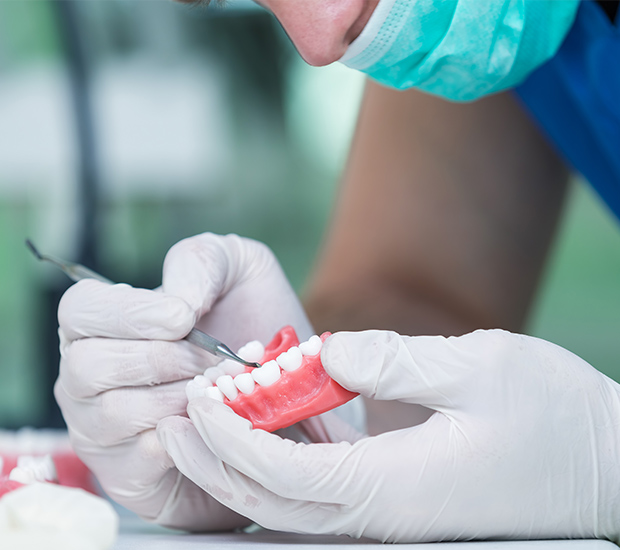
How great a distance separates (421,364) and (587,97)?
714 mm

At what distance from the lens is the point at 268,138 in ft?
13.4

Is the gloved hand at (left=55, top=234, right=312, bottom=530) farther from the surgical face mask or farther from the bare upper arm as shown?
the bare upper arm

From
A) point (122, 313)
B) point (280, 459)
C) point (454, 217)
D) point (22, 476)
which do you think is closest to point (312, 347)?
point (280, 459)

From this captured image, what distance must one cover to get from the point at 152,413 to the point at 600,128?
2.91ft

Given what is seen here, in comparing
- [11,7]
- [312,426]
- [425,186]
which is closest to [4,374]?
[11,7]

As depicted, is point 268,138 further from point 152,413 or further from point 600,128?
point 152,413

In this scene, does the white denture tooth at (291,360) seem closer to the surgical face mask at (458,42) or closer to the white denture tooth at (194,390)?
the white denture tooth at (194,390)

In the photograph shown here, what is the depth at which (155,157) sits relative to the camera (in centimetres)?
367

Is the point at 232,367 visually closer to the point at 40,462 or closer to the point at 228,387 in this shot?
the point at 228,387

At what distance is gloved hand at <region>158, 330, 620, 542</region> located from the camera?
0.56m

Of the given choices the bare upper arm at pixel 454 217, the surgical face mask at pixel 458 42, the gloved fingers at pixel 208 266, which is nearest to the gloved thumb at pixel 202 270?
the gloved fingers at pixel 208 266

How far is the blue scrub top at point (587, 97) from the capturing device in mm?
985

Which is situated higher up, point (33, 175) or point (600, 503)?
point (600, 503)

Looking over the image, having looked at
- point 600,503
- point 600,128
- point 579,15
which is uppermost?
point 579,15
